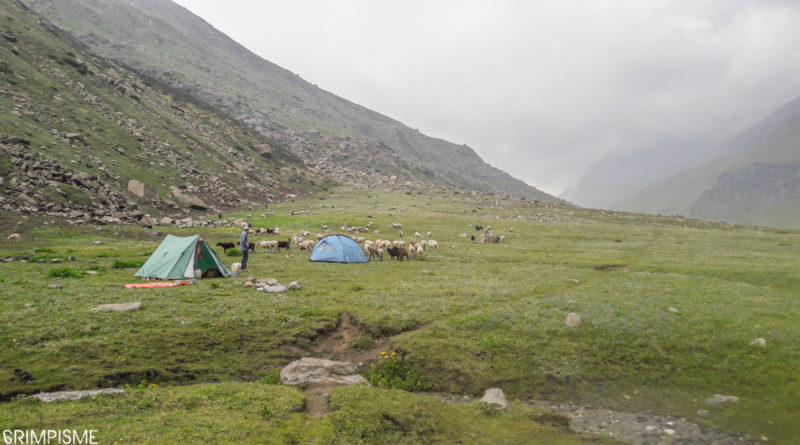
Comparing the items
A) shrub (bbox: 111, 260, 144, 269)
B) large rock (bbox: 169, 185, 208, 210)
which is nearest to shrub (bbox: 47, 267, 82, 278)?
shrub (bbox: 111, 260, 144, 269)

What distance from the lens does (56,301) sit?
53.6ft

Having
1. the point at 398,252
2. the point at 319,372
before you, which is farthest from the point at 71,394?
the point at 398,252

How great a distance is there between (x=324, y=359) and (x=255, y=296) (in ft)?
22.0

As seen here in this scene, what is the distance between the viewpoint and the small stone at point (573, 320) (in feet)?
55.7

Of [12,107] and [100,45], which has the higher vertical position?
[100,45]

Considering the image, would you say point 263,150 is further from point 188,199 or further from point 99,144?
point 99,144

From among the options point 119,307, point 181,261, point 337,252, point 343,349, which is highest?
point 337,252

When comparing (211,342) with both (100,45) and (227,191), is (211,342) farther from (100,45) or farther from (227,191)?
(100,45)

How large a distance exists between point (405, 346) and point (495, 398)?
13.0 feet

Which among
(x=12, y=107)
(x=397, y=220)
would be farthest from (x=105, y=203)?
(x=397, y=220)

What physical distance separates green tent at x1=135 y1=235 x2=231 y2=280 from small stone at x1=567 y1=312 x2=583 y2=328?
1949cm

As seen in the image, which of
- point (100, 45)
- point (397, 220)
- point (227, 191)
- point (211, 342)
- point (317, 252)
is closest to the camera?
point (211, 342)

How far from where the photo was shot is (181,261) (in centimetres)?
2314

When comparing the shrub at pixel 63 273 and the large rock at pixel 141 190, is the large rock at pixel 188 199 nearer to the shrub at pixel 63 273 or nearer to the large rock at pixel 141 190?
the large rock at pixel 141 190
